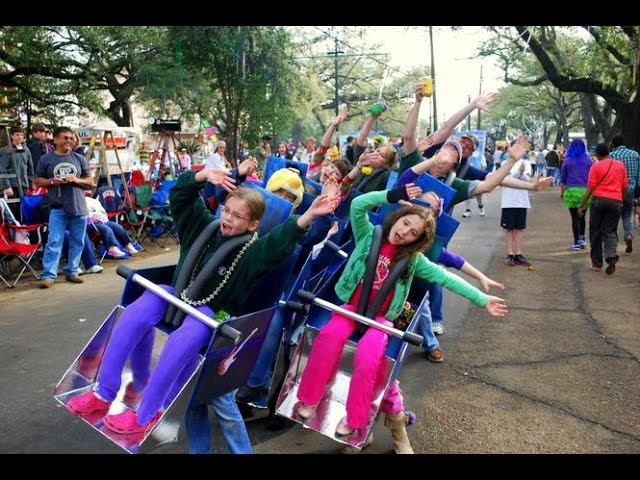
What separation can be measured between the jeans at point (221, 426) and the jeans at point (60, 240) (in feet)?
16.9

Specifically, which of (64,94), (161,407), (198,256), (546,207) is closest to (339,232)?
(198,256)

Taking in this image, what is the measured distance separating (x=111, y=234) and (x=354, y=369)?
22.3 feet

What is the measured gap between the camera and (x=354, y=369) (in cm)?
303

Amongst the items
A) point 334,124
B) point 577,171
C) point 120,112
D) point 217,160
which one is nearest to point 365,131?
point 334,124

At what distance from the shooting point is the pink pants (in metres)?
2.95

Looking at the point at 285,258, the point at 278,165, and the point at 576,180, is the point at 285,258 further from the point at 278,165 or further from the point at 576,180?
the point at 576,180

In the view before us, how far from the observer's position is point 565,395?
13.5ft

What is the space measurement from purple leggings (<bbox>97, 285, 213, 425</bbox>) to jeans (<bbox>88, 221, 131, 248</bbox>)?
6.35m

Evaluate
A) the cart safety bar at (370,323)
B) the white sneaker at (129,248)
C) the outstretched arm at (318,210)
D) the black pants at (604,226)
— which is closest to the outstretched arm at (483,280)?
the cart safety bar at (370,323)

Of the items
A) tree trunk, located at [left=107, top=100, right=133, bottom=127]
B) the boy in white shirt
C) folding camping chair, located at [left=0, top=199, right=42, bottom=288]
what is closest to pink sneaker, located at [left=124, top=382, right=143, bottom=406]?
folding camping chair, located at [left=0, top=199, right=42, bottom=288]

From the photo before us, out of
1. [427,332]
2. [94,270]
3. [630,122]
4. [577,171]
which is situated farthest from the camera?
[630,122]

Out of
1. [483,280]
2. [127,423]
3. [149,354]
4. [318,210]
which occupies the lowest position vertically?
[127,423]

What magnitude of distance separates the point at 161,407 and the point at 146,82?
17.9 meters

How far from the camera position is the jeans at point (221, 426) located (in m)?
2.82
